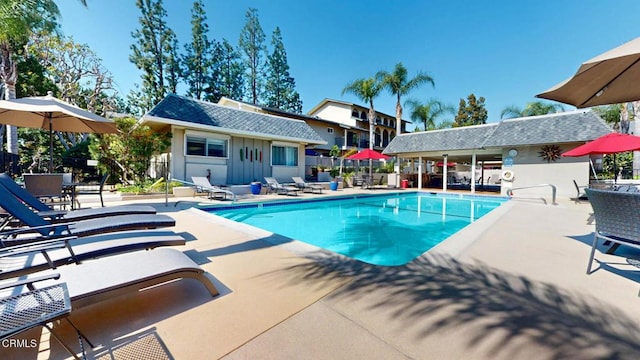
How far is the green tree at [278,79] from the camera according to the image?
117ft

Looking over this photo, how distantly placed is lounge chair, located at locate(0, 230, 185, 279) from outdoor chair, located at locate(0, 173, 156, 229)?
1203mm

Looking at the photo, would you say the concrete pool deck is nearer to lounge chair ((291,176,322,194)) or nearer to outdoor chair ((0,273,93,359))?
outdoor chair ((0,273,93,359))

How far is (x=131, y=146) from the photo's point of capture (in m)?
11.5

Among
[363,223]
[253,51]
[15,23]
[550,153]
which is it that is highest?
[253,51]

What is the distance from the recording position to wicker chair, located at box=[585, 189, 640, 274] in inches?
109

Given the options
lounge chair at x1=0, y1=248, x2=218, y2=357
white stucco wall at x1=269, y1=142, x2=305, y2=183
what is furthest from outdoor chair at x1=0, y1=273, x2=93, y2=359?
white stucco wall at x1=269, y1=142, x2=305, y2=183

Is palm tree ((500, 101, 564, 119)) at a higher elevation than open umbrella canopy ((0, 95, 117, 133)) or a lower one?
higher

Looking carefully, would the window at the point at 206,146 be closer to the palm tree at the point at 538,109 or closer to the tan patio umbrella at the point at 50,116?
the tan patio umbrella at the point at 50,116

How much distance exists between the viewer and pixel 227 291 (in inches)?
108

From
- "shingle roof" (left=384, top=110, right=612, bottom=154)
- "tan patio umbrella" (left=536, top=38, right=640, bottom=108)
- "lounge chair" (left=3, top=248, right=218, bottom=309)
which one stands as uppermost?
"shingle roof" (left=384, top=110, right=612, bottom=154)

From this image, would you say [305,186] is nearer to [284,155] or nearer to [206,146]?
[284,155]

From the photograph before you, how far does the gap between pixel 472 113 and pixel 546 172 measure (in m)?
28.4

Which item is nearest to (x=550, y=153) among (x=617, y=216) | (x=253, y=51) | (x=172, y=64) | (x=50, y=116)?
(x=617, y=216)

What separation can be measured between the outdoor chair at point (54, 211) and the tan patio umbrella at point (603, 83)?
7113 millimetres
